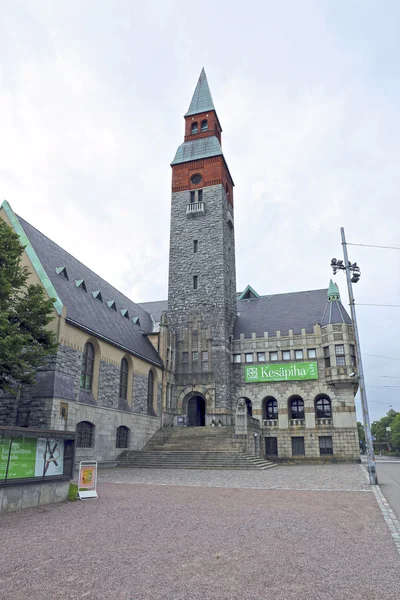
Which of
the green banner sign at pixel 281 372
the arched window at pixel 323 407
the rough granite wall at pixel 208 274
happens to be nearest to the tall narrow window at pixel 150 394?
the rough granite wall at pixel 208 274

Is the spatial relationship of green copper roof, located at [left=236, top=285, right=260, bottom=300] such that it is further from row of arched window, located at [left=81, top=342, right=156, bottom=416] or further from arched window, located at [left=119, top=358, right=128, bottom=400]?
arched window, located at [left=119, top=358, right=128, bottom=400]

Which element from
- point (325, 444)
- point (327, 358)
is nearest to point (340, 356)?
point (327, 358)

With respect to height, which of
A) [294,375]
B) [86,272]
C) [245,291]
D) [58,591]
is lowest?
[58,591]

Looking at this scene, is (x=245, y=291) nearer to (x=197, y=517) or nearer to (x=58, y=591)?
(x=197, y=517)

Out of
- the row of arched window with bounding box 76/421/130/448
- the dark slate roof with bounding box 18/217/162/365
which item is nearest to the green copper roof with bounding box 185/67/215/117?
the dark slate roof with bounding box 18/217/162/365

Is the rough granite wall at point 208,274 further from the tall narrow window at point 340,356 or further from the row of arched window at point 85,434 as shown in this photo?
the row of arched window at point 85,434

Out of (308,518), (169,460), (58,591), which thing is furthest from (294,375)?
(58,591)

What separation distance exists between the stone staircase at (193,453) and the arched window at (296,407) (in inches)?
278

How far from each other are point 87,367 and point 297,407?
68.4 ft

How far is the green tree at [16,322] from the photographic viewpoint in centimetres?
1662

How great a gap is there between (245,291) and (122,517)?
1561 inches

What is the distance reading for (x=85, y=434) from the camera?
85.1ft

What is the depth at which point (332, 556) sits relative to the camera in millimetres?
7262

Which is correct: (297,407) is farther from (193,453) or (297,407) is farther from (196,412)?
(193,453)
